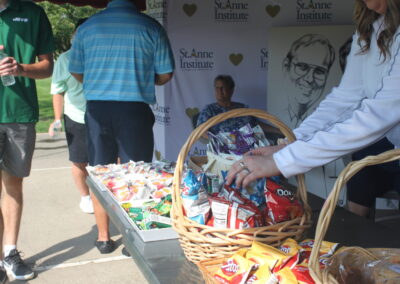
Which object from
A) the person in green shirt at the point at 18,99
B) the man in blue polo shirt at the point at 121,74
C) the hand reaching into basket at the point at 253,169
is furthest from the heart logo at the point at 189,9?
the hand reaching into basket at the point at 253,169

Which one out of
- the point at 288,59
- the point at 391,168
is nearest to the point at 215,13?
the point at 288,59

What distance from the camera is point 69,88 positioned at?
4.55 meters

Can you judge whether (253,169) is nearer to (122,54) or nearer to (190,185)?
(190,185)

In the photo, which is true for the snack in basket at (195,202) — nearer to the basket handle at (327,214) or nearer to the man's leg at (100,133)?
the basket handle at (327,214)

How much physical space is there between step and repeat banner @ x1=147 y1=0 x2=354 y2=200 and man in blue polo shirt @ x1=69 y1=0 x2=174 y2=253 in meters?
1.81

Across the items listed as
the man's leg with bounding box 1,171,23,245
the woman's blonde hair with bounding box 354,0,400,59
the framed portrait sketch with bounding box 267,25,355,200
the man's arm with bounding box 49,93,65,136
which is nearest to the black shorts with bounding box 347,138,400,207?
the woman's blonde hair with bounding box 354,0,400,59

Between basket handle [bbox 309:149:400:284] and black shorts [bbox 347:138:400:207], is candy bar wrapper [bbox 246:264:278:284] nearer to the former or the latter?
basket handle [bbox 309:149:400:284]

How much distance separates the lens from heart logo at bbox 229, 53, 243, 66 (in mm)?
5338

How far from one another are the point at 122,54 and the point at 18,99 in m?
0.73

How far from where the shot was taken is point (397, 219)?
3746 millimetres

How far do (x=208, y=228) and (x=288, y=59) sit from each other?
3945 millimetres

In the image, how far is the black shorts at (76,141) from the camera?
4594 mm

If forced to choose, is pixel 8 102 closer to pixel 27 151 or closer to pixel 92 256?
pixel 27 151

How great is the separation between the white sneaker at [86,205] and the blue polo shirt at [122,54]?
1.84m
